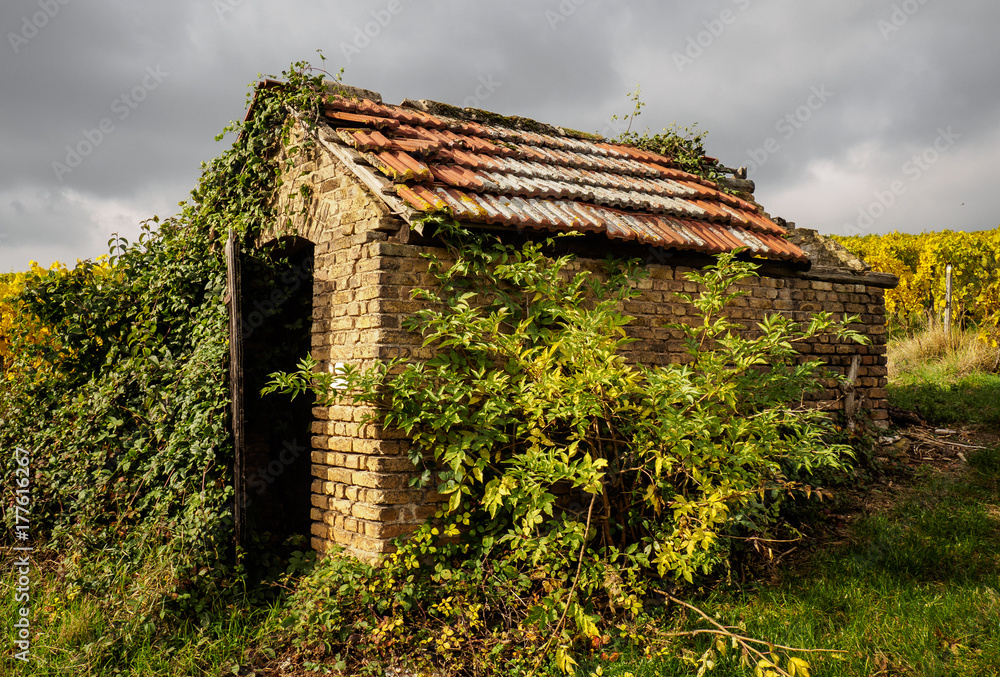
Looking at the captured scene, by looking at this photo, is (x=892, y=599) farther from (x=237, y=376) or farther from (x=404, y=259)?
(x=237, y=376)

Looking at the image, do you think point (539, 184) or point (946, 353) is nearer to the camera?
point (539, 184)

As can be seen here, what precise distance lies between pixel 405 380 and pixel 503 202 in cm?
159

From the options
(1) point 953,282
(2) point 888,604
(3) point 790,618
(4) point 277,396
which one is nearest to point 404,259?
(4) point 277,396

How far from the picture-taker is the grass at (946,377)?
27.0 feet

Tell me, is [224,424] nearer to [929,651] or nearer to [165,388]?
[165,388]

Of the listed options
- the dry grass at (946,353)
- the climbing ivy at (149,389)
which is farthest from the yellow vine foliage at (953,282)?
the climbing ivy at (149,389)

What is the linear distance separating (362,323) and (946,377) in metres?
9.91

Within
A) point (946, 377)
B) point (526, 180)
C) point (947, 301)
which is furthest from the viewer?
point (947, 301)

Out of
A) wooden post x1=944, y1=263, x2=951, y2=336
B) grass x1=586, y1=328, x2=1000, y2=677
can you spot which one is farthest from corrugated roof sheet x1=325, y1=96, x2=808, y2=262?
wooden post x1=944, y1=263, x2=951, y2=336

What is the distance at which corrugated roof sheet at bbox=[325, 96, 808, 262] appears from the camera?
466 centimetres

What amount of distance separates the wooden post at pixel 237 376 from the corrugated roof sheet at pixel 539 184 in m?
1.24

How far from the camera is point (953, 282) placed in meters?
15.1

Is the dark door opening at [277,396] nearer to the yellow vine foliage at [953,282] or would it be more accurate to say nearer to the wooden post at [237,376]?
the wooden post at [237,376]

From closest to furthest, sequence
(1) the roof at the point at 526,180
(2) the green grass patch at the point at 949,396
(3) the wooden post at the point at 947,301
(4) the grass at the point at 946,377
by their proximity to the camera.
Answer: (1) the roof at the point at 526,180
(2) the green grass patch at the point at 949,396
(4) the grass at the point at 946,377
(3) the wooden post at the point at 947,301
